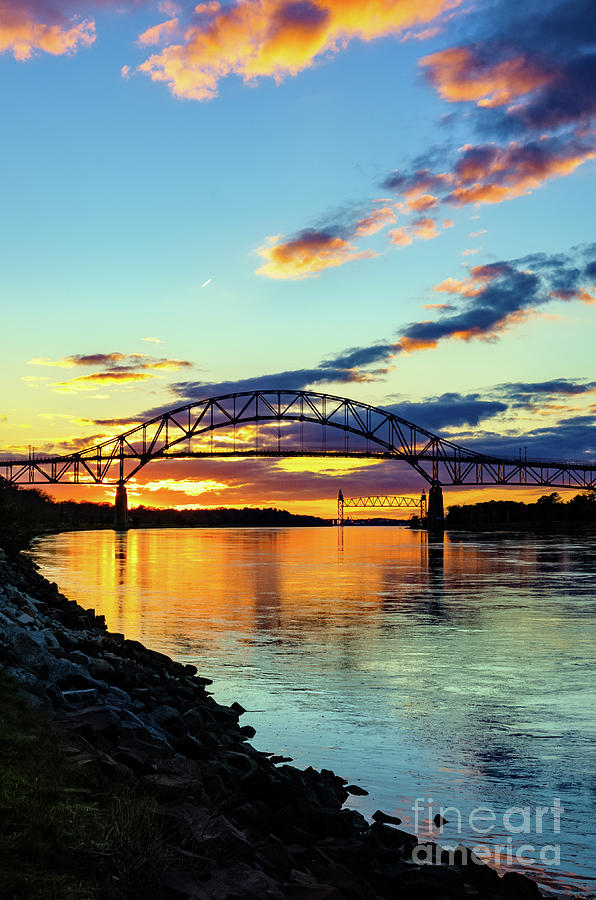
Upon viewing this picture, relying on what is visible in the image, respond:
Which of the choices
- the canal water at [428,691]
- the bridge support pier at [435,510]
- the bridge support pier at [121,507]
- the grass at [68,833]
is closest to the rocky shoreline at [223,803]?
the grass at [68,833]

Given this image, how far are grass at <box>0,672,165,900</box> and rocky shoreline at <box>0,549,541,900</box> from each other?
16 cm

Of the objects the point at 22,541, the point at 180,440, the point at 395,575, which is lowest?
the point at 395,575

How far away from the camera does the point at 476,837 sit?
7547 mm

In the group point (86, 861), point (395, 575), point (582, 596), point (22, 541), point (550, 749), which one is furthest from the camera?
point (395, 575)

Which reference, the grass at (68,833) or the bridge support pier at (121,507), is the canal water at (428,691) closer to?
the grass at (68,833)

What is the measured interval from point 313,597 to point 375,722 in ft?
70.7

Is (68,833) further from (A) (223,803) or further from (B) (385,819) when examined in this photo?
(B) (385,819)

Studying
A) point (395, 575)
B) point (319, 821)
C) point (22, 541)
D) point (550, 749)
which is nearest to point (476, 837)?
point (319, 821)

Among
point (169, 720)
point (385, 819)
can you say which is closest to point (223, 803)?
point (385, 819)

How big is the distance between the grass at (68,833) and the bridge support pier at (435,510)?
139 metres

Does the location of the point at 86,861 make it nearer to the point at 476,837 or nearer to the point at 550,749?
the point at 476,837

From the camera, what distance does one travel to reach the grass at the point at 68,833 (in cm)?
456

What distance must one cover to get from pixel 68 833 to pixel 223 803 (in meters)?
1.77

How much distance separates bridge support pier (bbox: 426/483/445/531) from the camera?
144 metres
